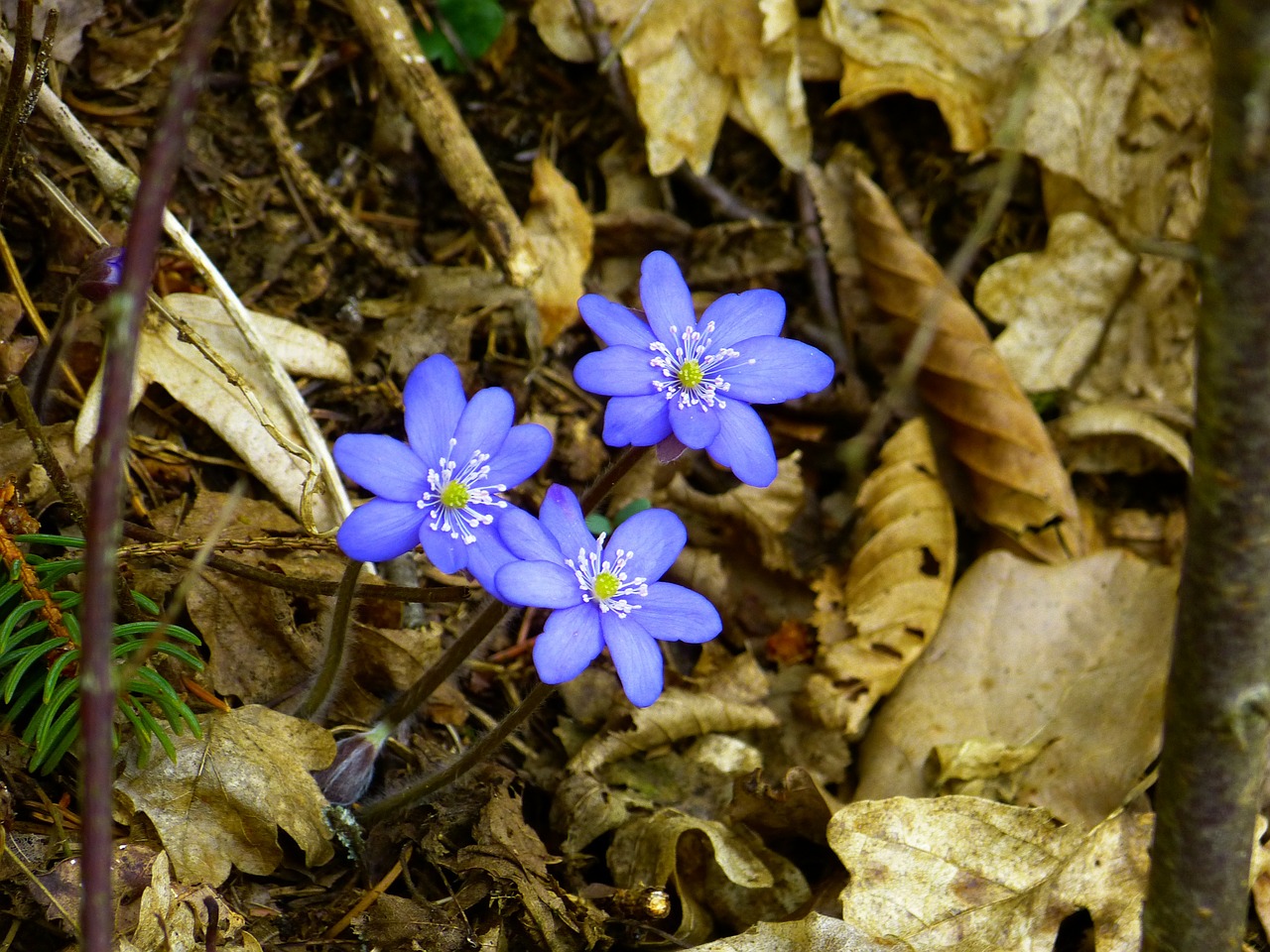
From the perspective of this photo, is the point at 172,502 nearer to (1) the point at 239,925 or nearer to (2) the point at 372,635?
(2) the point at 372,635

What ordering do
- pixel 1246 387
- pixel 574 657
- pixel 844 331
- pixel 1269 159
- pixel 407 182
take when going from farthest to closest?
pixel 844 331, pixel 407 182, pixel 574 657, pixel 1246 387, pixel 1269 159

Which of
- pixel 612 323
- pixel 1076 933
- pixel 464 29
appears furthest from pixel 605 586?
pixel 464 29

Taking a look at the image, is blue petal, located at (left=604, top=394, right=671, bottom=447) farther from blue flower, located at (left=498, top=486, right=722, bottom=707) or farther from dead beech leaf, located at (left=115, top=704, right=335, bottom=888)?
dead beech leaf, located at (left=115, top=704, right=335, bottom=888)

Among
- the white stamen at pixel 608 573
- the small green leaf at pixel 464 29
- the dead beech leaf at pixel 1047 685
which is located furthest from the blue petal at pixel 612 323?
the small green leaf at pixel 464 29

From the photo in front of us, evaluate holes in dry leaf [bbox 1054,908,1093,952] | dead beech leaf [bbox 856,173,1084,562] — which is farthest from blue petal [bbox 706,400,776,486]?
dead beech leaf [bbox 856,173,1084,562]

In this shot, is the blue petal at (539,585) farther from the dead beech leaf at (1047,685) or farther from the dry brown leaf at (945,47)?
the dry brown leaf at (945,47)

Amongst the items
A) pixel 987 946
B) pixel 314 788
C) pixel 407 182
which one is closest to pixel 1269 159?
pixel 987 946
